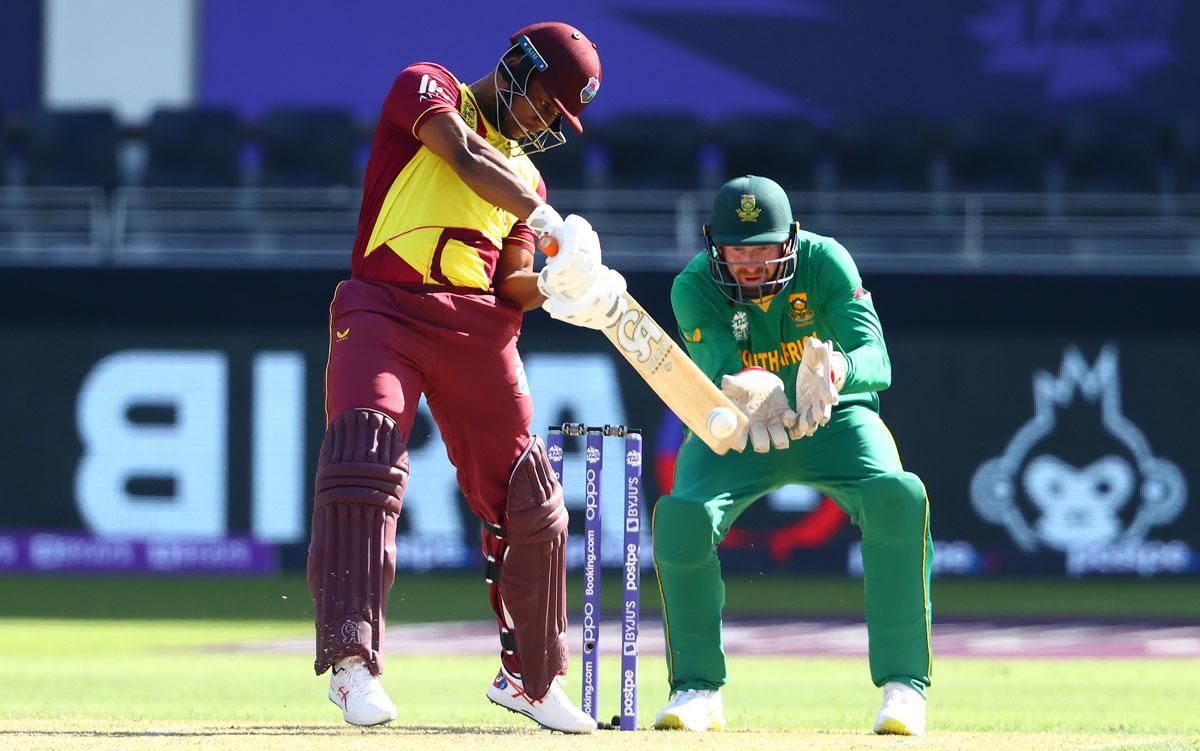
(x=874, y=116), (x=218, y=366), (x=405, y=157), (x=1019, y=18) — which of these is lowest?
(x=405, y=157)

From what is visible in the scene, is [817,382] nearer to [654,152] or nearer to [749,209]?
[749,209]

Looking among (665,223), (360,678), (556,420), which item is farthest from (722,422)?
(665,223)

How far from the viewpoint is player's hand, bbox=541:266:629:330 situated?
15.8 ft

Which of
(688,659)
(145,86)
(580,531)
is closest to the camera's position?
(688,659)

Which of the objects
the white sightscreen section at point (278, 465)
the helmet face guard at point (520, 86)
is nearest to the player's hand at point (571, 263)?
the helmet face guard at point (520, 86)

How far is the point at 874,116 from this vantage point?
49.5 ft

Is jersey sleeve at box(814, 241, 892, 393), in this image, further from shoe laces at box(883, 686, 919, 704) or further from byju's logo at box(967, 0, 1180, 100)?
byju's logo at box(967, 0, 1180, 100)

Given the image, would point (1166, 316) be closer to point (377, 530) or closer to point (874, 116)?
point (874, 116)

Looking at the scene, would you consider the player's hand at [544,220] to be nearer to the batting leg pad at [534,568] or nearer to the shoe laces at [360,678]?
the batting leg pad at [534,568]

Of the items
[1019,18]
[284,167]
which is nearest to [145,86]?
[284,167]

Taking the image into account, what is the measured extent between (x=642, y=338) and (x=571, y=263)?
0.40 metres

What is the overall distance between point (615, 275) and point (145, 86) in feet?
40.8

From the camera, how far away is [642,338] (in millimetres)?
5012

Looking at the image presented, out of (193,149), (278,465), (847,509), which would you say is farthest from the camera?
(193,149)
